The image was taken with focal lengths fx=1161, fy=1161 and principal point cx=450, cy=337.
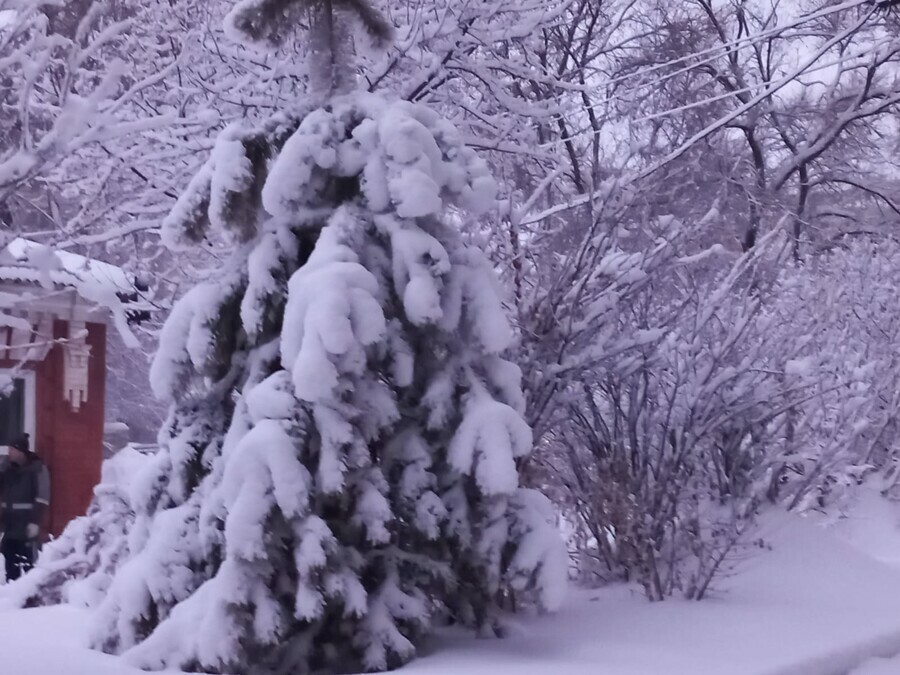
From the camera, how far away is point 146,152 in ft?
27.5

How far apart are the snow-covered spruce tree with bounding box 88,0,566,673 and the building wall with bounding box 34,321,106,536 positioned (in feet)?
26.1

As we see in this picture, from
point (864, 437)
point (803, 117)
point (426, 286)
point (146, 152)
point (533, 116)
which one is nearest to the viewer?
point (426, 286)

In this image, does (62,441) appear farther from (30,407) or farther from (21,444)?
(21,444)

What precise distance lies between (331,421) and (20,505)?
23.4 feet

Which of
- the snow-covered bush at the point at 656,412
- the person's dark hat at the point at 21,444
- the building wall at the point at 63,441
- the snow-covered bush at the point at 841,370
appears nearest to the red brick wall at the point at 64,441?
the building wall at the point at 63,441

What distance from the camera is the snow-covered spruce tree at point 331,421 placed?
4.64 m

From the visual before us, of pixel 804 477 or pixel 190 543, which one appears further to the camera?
pixel 804 477

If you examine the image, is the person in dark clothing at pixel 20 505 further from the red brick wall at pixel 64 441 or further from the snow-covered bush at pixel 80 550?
the snow-covered bush at pixel 80 550

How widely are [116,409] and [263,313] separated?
21.7 metres

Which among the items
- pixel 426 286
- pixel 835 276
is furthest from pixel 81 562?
pixel 835 276

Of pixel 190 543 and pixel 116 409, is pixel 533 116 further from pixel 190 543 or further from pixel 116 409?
pixel 116 409

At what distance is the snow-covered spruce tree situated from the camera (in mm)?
4637

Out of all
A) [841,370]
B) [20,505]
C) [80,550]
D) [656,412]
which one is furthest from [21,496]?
[841,370]

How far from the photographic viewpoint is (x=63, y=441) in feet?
42.6
